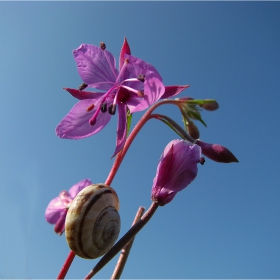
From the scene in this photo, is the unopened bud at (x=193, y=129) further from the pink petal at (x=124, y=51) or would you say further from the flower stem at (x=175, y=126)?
the pink petal at (x=124, y=51)

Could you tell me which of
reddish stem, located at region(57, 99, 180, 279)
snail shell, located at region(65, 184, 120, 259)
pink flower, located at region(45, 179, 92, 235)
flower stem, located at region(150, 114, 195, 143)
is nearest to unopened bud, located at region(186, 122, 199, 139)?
reddish stem, located at region(57, 99, 180, 279)

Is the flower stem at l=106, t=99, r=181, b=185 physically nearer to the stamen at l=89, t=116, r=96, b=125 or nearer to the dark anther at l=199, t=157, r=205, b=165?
the stamen at l=89, t=116, r=96, b=125

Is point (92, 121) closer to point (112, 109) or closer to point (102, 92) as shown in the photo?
point (112, 109)

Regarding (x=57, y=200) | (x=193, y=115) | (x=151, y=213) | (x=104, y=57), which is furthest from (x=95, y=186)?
(x=57, y=200)

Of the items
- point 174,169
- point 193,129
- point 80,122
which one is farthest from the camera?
point 193,129

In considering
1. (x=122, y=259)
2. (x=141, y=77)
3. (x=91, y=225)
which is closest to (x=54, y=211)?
(x=122, y=259)
